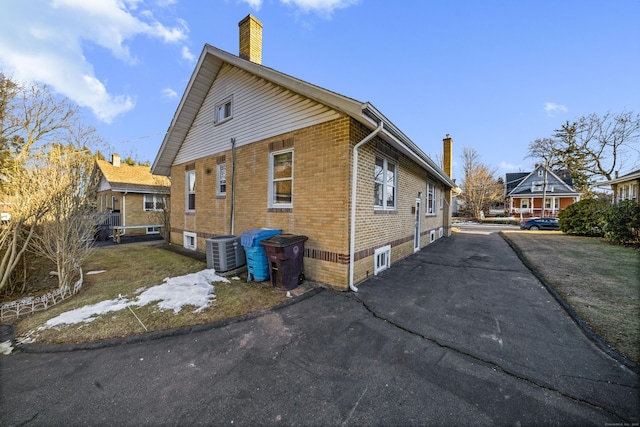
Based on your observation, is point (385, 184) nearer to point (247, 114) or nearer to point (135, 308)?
point (247, 114)

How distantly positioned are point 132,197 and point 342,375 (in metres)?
19.8

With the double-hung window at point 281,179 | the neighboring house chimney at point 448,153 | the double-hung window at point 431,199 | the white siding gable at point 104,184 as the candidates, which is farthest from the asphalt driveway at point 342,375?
the white siding gable at point 104,184

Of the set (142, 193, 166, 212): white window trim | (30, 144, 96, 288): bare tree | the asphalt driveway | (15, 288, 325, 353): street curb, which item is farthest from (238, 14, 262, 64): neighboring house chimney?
(142, 193, 166, 212): white window trim

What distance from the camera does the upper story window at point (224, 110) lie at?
27.8 feet

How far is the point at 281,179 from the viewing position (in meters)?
6.71

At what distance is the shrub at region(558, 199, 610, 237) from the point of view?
48.8ft

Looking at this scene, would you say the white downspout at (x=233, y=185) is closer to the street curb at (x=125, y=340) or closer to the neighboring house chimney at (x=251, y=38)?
the neighboring house chimney at (x=251, y=38)

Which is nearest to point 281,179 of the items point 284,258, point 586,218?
point 284,258

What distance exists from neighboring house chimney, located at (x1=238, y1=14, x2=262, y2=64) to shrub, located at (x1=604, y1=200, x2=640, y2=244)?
19188 millimetres

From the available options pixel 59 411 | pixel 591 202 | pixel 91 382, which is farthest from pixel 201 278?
pixel 591 202

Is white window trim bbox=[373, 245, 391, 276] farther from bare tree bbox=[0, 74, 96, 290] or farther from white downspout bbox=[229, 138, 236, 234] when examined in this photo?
bare tree bbox=[0, 74, 96, 290]

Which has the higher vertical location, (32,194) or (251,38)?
(251,38)

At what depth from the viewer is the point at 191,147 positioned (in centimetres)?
1041

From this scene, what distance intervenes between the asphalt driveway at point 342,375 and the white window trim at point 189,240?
7083mm
